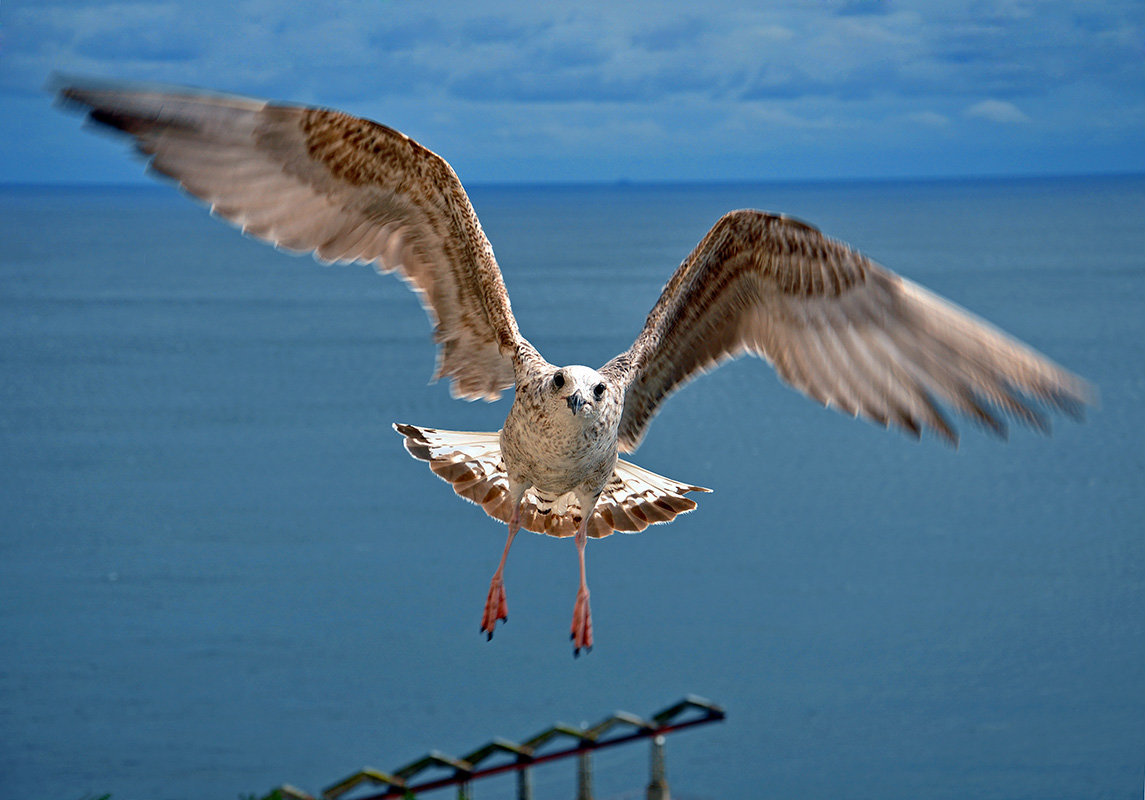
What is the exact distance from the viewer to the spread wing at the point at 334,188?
24.4 ft

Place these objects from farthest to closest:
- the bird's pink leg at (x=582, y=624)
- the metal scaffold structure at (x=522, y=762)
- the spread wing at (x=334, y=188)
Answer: the metal scaffold structure at (x=522, y=762) < the spread wing at (x=334, y=188) < the bird's pink leg at (x=582, y=624)

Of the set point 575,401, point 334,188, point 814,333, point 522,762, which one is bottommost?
point 522,762

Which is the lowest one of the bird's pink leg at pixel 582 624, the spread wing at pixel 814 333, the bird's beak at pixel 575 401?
the bird's pink leg at pixel 582 624

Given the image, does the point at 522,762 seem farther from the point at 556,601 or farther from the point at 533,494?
the point at 556,601

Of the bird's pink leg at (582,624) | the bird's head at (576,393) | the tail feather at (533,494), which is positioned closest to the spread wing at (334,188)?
the tail feather at (533,494)

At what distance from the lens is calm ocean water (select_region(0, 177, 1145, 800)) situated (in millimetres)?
63562

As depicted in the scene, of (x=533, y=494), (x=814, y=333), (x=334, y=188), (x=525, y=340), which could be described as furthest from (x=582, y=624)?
(x=334, y=188)

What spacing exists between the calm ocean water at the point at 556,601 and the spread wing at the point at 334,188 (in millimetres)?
44790

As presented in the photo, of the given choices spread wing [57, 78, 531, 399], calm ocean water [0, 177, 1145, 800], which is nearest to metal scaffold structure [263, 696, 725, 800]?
spread wing [57, 78, 531, 399]

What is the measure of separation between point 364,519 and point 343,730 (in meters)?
17.6

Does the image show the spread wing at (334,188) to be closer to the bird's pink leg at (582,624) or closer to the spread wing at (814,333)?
the spread wing at (814,333)

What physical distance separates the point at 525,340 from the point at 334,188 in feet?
5.31

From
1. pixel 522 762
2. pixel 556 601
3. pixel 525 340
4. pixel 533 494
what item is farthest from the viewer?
pixel 556 601

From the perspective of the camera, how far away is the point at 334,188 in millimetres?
8125
